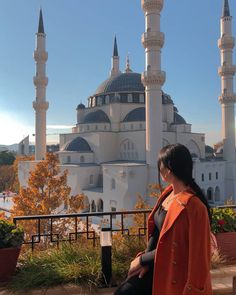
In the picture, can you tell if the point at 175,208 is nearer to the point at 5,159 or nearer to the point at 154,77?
the point at 154,77

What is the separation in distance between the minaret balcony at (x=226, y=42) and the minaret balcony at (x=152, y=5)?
6.76 m

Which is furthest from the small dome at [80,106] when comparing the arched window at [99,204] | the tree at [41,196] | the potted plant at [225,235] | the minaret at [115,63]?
the potted plant at [225,235]

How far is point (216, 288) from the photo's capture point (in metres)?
2.76

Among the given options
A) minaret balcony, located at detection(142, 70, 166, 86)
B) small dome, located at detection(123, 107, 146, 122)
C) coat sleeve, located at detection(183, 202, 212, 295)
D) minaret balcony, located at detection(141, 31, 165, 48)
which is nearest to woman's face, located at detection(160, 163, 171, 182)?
coat sleeve, located at detection(183, 202, 212, 295)

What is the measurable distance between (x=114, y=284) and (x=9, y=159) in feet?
150

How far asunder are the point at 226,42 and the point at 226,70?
211cm

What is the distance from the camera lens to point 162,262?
167 cm

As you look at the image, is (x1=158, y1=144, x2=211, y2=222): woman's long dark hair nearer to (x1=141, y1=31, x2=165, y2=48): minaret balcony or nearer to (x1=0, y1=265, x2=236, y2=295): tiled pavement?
(x1=0, y1=265, x2=236, y2=295): tiled pavement

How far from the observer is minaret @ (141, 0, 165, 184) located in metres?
19.9

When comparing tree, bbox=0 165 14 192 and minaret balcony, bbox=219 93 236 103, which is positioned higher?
minaret balcony, bbox=219 93 236 103

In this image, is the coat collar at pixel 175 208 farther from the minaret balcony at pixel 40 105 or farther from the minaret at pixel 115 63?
the minaret at pixel 115 63

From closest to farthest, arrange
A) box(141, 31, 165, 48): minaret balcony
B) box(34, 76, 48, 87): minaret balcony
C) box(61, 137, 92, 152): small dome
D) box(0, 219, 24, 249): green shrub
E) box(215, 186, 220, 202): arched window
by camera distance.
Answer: box(0, 219, 24, 249): green shrub
box(141, 31, 165, 48): minaret balcony
box(34, 76, 48, 87): minaret balcony
box(215, 186, 220, 202): arched window
box(61, 137, 92, 152): small dome

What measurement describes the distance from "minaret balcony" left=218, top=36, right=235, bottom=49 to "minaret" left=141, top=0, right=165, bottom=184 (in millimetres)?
6678

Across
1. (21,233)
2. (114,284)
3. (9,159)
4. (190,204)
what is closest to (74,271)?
(114,284)
